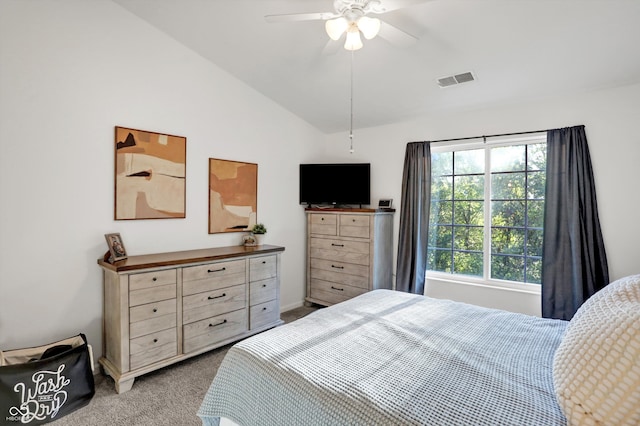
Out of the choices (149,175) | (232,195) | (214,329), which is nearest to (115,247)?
(149,175)

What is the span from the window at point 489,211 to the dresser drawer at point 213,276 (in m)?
2.24

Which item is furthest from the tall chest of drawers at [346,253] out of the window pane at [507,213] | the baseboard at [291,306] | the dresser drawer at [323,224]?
the window pane at [507,213]

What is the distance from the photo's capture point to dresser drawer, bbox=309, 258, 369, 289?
373cm

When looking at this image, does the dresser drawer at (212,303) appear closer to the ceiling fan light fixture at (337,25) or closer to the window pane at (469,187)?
the ceiling fan light fixture at (337,25)

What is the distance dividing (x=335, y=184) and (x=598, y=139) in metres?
2.65

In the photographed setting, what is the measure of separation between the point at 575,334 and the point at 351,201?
303 cm

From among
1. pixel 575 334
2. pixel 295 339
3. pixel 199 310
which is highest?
pixel 575 334

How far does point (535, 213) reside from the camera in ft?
10.5

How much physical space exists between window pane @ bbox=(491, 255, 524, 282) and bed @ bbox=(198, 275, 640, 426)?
166cm

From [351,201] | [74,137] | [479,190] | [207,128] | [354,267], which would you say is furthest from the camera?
[351,201]

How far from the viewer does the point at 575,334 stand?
1.12m

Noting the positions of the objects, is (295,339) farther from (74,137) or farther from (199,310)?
(74,137)

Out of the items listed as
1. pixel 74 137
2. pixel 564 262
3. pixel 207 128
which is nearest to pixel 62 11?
pixel 74 137

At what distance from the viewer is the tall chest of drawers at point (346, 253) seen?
3.69 metres
